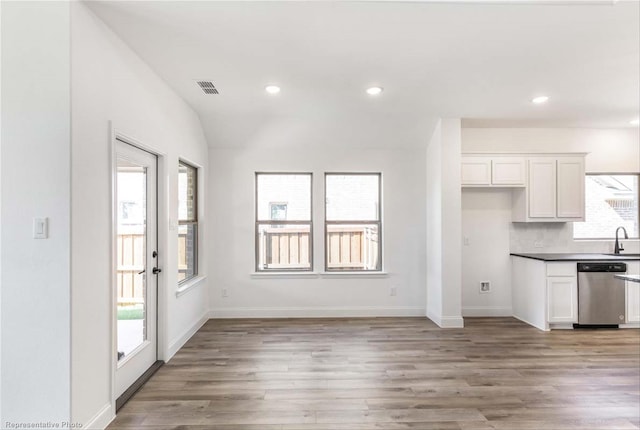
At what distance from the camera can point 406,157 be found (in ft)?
16.4

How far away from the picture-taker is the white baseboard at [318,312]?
4.90 meters

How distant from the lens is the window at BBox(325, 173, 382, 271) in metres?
5.07

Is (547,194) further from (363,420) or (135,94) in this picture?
(135,94)

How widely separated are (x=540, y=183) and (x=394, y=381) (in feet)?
11.3

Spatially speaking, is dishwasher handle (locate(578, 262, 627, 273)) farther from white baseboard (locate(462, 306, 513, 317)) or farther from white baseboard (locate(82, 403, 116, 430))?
white baseboard (locate(82, 403, 116, 430))

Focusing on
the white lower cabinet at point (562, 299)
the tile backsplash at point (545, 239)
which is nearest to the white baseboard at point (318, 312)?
the white lower cabinet at point (562, 299)

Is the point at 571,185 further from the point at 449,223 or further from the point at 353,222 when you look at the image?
the point at 353,222

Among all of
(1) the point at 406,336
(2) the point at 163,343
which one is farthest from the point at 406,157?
(2) the point at 163,343

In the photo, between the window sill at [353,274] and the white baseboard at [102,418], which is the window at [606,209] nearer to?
the window sill at [353,274]

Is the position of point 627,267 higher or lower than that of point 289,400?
higher

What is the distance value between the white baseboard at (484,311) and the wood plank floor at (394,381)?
1.75 ft

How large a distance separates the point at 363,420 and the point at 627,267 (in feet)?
13.4

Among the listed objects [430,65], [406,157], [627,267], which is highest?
[430,65]

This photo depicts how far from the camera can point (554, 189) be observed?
4.68 metres
